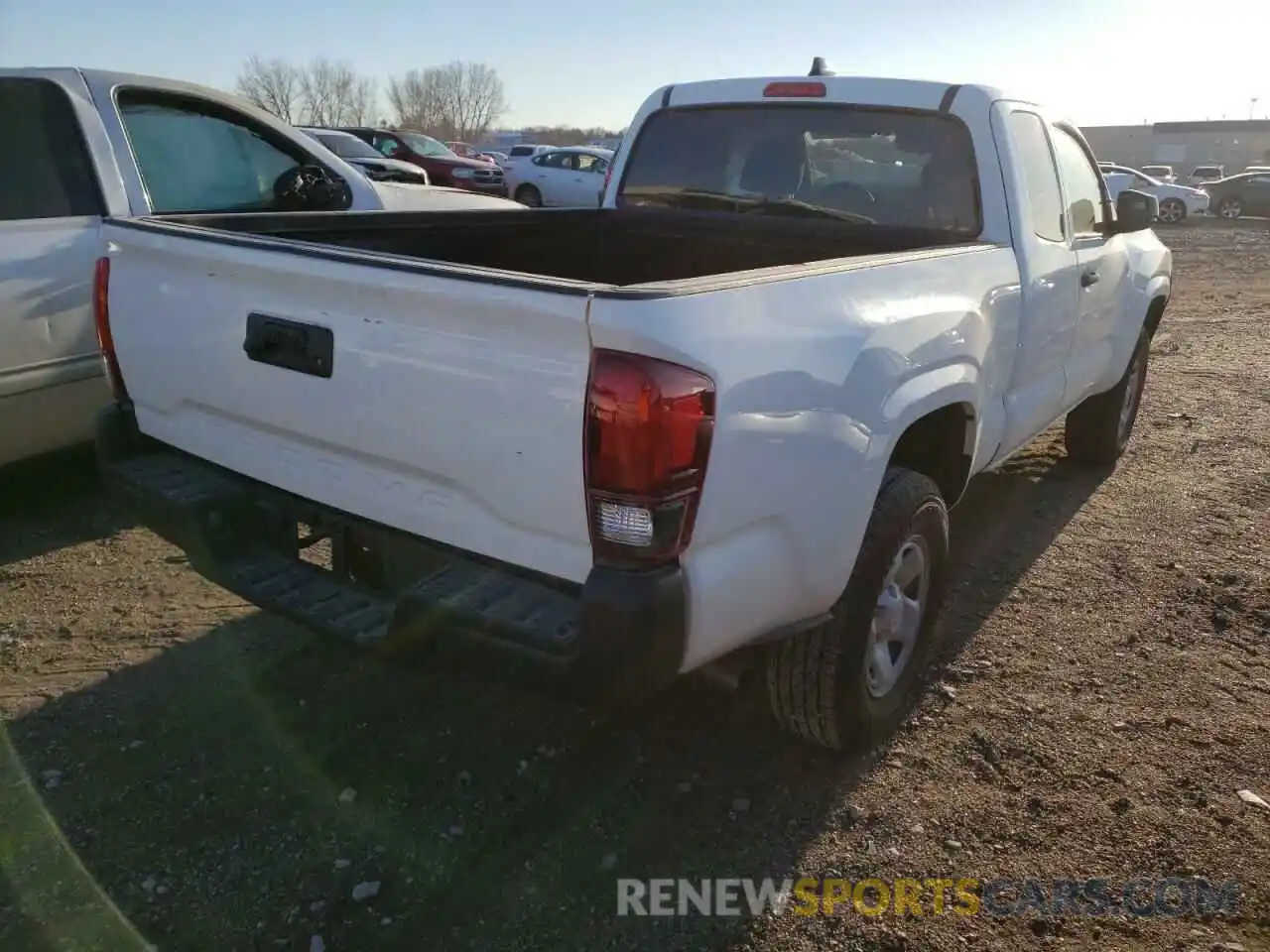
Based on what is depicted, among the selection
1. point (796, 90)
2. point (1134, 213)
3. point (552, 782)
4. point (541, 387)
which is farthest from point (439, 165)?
point (541, 387)

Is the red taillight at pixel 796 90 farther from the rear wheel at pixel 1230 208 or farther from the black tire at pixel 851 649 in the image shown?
the rear wheel at pixel 1230 208

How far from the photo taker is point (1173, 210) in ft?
95.5

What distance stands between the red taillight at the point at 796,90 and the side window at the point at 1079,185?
3.55 feet

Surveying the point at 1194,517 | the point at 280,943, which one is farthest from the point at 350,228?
the point at 1194,517

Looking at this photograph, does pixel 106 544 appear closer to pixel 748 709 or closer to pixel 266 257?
pixel 266 257

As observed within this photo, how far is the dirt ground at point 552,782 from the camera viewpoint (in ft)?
8.02

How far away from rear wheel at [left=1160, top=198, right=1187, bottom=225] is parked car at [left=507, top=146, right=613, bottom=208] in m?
16.5

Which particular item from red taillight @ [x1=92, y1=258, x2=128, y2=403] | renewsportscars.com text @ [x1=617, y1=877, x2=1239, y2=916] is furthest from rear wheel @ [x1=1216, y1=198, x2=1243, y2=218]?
red taillight @ [x1=92, y1=258, x2=128, y2=403]

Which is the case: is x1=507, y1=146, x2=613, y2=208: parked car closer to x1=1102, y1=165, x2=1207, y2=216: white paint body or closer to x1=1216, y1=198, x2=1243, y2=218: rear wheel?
x1=1102, y1=165, x2=1207, y2=216: white paint body

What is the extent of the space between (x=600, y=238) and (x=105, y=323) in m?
2.11

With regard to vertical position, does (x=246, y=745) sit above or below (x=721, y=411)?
below

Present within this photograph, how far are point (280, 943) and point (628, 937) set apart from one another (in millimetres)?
794

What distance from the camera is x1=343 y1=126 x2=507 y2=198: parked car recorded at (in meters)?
23.7

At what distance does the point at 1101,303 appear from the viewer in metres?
4.64
